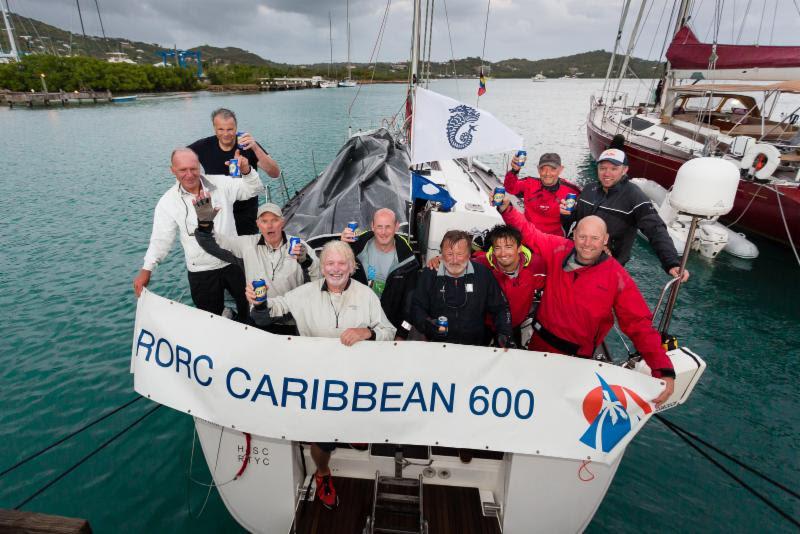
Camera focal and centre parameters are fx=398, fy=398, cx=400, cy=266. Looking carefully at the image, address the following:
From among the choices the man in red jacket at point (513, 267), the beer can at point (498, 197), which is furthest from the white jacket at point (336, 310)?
the beer can at point (498, 197)

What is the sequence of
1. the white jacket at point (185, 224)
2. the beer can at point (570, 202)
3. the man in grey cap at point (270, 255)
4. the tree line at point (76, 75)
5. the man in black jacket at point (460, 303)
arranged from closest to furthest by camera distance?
the man in black jacket at point (460, 303)
the man in grey cap at point (270, 255)
the white jacket at point (185, 224)
the beer can at point (570, 202)
the tree line at point (76, 75)

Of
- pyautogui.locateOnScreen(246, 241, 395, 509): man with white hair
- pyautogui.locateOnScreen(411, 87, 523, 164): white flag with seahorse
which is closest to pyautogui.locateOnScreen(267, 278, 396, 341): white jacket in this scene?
pyautogui.locateOnScreen(246, 241, 395, 509): man with white hair

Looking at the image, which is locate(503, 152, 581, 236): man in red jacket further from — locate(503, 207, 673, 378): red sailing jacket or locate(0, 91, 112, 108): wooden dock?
locate(0, 91, 112, 108): wooden dock

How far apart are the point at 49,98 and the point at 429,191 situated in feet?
241

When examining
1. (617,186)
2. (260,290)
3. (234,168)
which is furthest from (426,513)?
(617,186)

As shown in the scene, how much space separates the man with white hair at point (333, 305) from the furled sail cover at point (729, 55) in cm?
1459

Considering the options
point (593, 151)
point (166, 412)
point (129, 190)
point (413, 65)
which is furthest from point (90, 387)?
point (593, 151)

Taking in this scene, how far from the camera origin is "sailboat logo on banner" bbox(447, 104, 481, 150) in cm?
539

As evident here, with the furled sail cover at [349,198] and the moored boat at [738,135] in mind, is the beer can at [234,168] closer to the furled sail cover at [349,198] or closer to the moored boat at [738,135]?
the furled sail cover at [349,198]

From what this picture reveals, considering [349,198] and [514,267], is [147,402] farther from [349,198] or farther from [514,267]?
[514,267]

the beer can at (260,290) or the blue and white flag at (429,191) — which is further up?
the blue and white flag at (429,191)

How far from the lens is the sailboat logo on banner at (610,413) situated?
9.18 ft

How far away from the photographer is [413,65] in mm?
7691

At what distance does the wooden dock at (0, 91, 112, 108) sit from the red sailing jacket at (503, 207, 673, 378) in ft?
233
